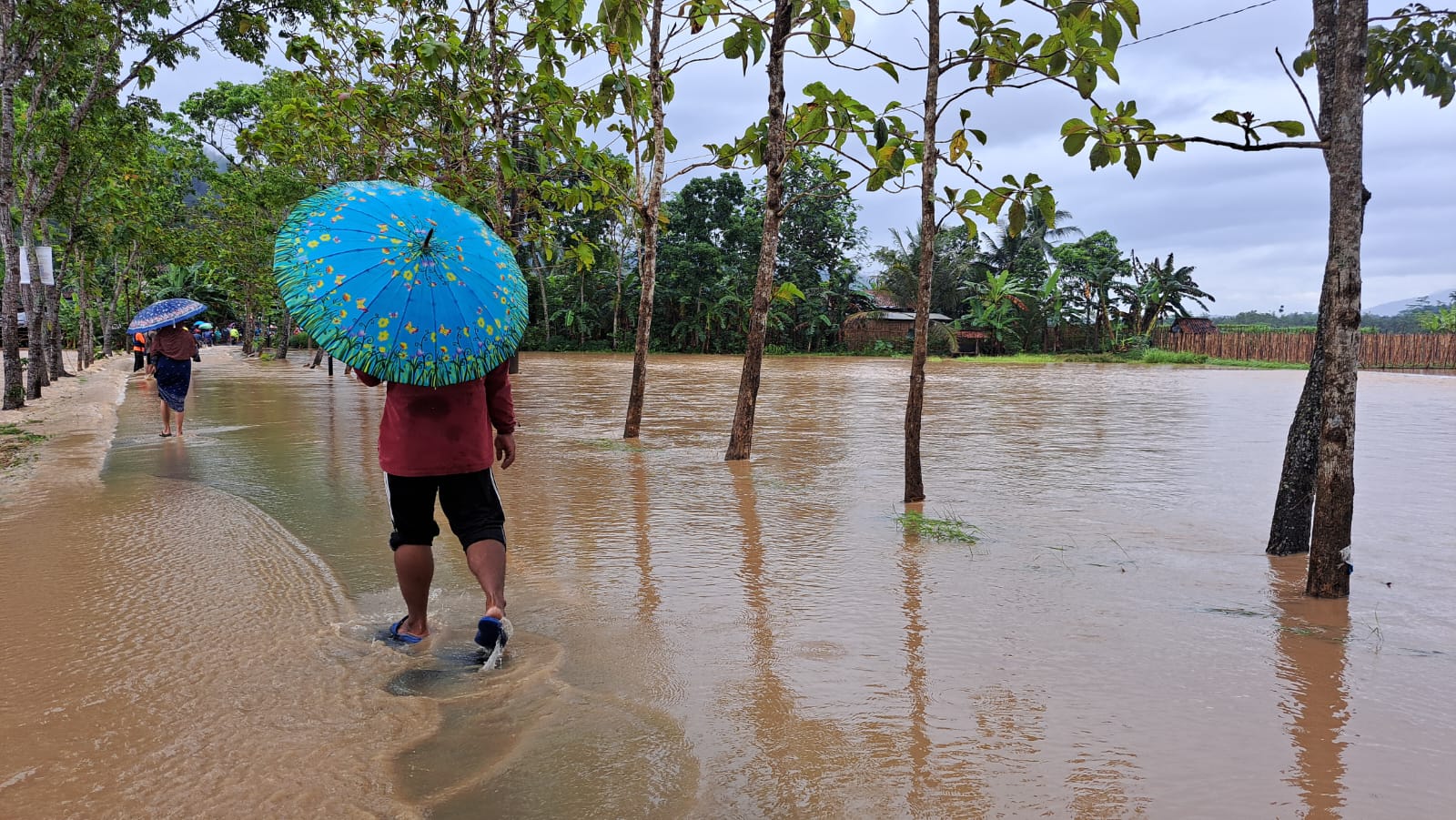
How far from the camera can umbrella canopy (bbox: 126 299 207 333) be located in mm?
9734

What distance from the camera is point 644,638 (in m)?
4.11

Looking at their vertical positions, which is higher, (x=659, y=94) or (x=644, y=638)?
(x=659, y=94)

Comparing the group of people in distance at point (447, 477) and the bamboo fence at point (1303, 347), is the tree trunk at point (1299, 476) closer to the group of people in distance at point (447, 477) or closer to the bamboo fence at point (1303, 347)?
the group of people in distance at point (447, 477)

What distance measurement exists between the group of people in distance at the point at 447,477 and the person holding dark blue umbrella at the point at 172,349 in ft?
25.9

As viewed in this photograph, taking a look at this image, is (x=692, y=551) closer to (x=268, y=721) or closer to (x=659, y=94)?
(x=268, y=721)

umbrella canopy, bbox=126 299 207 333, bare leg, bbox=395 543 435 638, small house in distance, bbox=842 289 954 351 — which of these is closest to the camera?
bare leg, bbox=395 543 435 638

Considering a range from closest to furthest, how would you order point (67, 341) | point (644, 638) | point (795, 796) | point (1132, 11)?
point (795, 796) → point (644, 638) → point (1132, 11) → point (67, 341)

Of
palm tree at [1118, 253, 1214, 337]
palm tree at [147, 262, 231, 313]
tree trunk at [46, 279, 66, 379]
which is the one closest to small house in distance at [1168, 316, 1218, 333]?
palm tree at [1118, 253, 1214, 337]

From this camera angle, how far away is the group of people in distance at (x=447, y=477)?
3.46m

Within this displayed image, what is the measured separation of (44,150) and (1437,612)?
2108cm

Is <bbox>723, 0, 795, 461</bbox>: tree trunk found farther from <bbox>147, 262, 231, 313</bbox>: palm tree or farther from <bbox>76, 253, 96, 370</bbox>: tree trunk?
<bbox>147, 262, 231, 313</bbox>: palm tree

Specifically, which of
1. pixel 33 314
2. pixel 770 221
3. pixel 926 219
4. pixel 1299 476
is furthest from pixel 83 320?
pixel 1299 476

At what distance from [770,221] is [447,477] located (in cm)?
617

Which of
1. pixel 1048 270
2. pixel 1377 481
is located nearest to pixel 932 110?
pixel 1377 481
